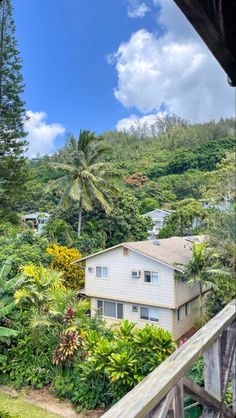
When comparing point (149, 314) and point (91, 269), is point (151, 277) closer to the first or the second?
point (149, 314)

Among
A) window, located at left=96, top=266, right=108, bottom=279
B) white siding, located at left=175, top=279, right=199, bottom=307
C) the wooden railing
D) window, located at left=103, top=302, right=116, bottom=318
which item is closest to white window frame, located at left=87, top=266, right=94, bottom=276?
window, located at left=96, top=266, right=108, bottom=279

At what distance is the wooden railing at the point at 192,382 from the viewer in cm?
54

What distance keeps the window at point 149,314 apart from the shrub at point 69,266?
165cm

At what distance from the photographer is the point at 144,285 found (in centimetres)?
559

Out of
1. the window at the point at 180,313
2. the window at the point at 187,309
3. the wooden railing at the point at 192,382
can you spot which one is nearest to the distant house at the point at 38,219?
the window at the point at 180,313

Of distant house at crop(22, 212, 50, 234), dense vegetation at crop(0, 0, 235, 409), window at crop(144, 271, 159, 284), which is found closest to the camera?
dense vegetation at crop(0, 0, 235, 409)

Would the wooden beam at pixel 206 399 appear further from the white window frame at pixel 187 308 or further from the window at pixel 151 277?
the window at pixel 151 277

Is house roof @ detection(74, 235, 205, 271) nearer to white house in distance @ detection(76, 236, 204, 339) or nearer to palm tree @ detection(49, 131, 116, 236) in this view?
white house in distance @ detection(76, 236, 204, 339)

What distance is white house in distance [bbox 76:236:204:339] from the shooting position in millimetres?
4914

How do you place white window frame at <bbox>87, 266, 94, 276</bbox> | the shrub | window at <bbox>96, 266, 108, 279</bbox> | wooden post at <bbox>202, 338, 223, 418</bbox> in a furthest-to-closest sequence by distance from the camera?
1. the shrub
2. white window frame at <bbox>87, 266, 94, 276</bbox>
3. window at <bbox>96, 266, 108, 279</bbox>
4. wooden post at <bbox>202, 338, 223, 418</bbox>

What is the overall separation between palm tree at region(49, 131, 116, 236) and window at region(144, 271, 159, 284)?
3.56m

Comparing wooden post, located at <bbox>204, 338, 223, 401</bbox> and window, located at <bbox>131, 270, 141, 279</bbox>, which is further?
window, located at <bbox>131, 270, 141, 279</bbox>

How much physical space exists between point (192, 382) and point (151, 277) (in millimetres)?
4880

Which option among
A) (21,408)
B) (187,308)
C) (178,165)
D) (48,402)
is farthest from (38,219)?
(178,165)
